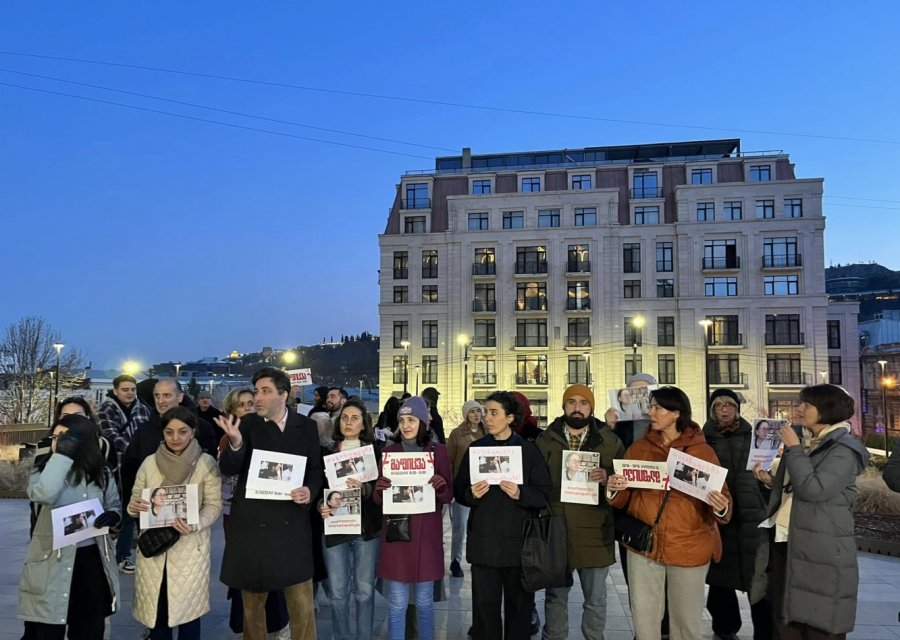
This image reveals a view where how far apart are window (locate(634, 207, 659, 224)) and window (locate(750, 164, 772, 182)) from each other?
25.9ft

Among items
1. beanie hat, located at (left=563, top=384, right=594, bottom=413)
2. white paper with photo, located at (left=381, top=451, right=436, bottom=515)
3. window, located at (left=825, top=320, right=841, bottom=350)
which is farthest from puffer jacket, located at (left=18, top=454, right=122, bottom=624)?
window, located at (left=825, top=320, right=841, bottom=350)

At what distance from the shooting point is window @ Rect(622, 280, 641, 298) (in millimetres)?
46094

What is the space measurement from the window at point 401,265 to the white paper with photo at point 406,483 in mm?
44072

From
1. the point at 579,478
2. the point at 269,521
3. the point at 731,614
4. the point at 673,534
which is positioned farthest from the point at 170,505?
the point at 731,614

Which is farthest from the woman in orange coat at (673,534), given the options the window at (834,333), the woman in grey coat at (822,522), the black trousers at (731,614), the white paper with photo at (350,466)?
the window at (834,333)

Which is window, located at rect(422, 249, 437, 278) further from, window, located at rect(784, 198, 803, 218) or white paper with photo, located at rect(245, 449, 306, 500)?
white paper with photo, located at rect(245, 449, 306, 500)

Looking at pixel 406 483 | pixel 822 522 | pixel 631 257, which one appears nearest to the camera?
pixel 822 522

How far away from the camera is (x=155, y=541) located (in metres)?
4.41

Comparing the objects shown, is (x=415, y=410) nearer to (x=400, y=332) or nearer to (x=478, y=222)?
(x=400, y=332)

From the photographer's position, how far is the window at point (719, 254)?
45.0 meters

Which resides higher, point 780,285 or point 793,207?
point 793,207

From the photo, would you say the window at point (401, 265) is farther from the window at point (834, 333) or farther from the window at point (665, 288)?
the window at point (834, 333)

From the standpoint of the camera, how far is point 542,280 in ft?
155

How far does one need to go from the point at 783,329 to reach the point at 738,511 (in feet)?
147
